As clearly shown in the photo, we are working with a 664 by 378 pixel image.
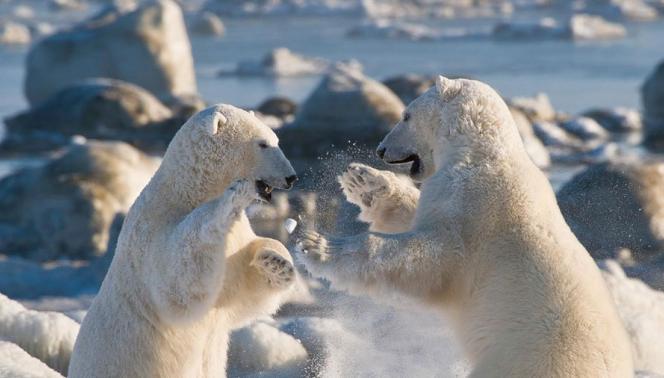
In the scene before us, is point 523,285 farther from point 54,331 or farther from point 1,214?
point 1,214

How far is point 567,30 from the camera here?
42.6m

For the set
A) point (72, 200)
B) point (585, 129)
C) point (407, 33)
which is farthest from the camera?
point (407, 33)

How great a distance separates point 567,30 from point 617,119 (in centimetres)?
1997

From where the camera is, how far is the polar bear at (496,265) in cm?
518

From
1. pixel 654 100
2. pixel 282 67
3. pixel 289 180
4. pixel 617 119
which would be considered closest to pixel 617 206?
pixel 289 180

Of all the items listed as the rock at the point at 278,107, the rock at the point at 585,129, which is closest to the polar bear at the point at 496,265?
the rock at the point at 585,129

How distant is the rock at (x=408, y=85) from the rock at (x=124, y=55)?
5.51 metres

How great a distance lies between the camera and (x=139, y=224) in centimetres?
582

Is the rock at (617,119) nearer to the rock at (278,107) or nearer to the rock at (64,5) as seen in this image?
the rock at (278,107)

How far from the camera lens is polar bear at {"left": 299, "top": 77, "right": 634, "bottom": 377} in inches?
204

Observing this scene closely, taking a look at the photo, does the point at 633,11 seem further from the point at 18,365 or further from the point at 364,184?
A: the point at 18,365

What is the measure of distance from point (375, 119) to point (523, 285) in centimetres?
1531

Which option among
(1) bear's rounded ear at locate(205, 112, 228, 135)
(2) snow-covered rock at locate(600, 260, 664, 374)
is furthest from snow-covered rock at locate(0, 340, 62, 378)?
(2) snow-covered rock at locate(600, 260, 664, 374)

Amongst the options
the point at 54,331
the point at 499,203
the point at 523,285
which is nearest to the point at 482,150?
the point at 499,203
